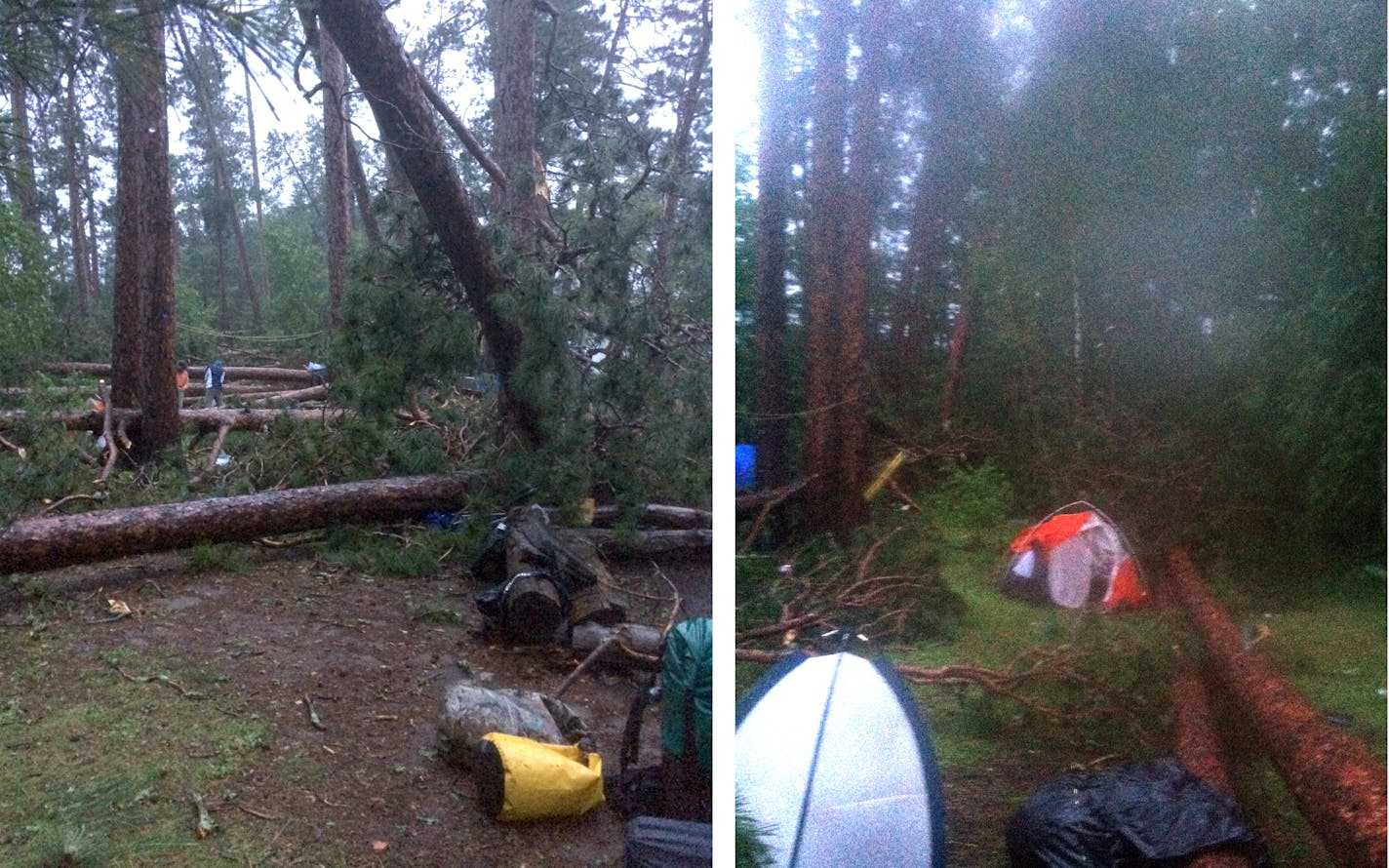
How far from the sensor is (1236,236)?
4.84ft

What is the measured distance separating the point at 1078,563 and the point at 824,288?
0.60 m

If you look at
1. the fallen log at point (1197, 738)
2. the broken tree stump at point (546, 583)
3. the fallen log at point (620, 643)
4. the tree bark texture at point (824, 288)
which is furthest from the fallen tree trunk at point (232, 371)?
the fallen log at point (1197, 738)

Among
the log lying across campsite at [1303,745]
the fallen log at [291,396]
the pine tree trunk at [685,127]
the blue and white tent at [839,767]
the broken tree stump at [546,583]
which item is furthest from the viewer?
the fallen log at [291,396]

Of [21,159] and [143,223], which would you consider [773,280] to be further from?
[21,159]

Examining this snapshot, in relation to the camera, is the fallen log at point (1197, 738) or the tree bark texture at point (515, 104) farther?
the tree bark texture at point (515, 104)

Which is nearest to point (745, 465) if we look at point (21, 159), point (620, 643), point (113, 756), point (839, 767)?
point (839, 767)

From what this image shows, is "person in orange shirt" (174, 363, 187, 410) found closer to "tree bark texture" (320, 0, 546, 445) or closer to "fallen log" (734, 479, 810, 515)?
"tree bark texture" (320, 0, 546, 445)

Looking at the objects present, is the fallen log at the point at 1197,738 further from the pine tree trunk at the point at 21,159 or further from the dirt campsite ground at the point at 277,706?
the pine tree trunk at the point at 21,159

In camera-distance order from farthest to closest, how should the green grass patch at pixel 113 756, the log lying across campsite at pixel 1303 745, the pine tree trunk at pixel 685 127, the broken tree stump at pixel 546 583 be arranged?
1. the broken tree stump at pixel 546 583
2. the pine tree trunk at pixel 685 127
3. the green grass patch at pixel 113 756
4. the log lying across campsite at pixel 1303 745

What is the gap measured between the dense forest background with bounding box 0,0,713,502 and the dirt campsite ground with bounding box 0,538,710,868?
1.18ft

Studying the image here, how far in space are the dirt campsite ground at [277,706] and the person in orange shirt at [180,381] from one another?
0.38m

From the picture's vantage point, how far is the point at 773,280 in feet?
5.70

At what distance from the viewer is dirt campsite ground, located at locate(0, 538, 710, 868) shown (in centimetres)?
202

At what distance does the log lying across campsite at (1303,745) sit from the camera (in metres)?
1.44
